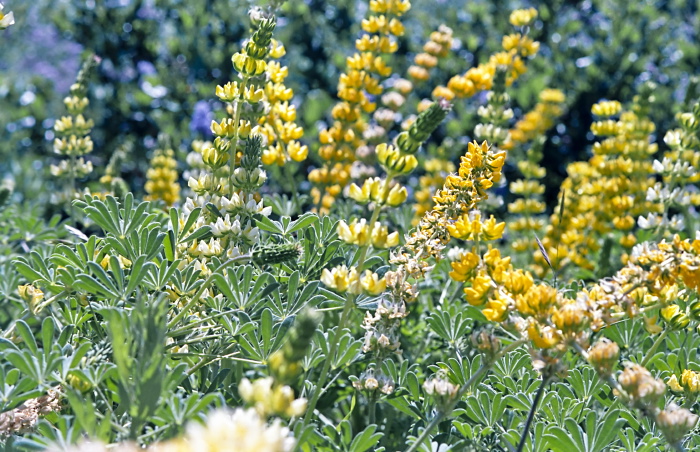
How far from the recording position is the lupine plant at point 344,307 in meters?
1.33

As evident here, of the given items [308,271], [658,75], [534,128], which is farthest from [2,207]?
[658,75]

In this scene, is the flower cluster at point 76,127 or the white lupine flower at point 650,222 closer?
the white lupine flower at point 650,222

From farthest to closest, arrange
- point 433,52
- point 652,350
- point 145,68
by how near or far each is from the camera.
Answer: point 145,68 → point 433,52 → point 652,350

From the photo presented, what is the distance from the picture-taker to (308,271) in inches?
77.2

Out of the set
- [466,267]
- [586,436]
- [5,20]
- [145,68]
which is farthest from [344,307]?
[145,68]

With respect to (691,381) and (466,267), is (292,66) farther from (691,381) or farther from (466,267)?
(691,381)

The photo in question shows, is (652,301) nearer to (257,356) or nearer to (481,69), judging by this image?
(257,356)

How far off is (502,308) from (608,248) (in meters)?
1.80

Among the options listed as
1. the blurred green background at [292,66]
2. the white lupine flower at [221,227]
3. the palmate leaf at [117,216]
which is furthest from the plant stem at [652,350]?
the blurred green background at [292,66]

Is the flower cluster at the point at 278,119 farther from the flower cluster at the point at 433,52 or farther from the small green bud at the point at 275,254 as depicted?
the flower cluster at the point at 433,52

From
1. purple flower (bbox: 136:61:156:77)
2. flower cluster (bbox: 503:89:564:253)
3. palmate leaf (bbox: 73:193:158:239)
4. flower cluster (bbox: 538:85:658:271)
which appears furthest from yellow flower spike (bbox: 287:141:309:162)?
purple flower (bbox: 136:61:156:77)

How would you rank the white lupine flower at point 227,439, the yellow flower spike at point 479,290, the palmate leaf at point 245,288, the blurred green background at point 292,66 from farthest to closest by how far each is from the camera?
the blurred green background at point 292,66 < the palmate leaf at point 245,288 < the yellow flower spike at point 479,290 < the white lupine flower at point 227,439

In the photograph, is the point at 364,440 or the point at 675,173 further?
the point at 675,173

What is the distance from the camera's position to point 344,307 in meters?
1.43
